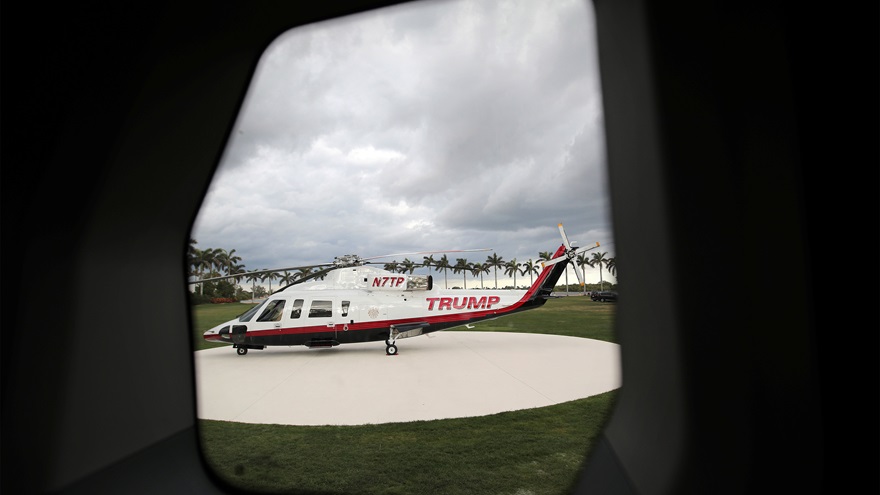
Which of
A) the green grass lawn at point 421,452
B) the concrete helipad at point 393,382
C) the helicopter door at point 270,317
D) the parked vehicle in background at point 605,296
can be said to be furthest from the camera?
the helicopter door at point 270,317

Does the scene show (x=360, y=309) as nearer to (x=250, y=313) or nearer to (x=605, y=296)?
(x=250, y=313)

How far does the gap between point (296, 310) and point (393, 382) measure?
337 cm

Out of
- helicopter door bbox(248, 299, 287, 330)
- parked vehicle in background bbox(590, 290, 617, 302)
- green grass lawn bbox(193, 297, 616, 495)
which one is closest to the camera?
parked vehicle in background bbox(590, 290, 617, 302)

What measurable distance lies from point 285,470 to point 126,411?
3.34 feet

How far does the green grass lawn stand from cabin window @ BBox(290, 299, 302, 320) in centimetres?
419

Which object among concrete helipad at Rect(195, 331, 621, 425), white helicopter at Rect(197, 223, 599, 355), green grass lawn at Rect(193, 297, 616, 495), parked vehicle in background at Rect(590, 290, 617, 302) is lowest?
concrete helipad at Rect(195, 331, 621, 425)

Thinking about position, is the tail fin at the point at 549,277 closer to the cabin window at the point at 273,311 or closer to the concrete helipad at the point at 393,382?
the concrete helipad at the point at 393,382

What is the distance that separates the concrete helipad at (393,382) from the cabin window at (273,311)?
76cm

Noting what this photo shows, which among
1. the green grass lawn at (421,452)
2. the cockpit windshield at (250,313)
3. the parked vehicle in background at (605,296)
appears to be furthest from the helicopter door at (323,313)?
the parked vehicle in background at (605,296)

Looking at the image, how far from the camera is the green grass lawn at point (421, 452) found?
231 cm

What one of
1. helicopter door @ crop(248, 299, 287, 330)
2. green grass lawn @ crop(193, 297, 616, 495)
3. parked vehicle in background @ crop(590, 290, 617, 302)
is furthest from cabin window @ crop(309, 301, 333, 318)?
parked vehicle in background @ crop(590, 290, 617, 302)

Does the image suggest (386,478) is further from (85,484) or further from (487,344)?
(487,344)

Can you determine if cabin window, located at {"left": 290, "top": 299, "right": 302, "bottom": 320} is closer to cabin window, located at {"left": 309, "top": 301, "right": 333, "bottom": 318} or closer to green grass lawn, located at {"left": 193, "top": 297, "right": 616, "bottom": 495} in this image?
cabin window, located at {"left": 309, "top": 301, "right": 333, "bottom": 318}

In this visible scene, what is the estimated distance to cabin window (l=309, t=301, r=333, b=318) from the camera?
7984 millimetres
